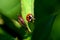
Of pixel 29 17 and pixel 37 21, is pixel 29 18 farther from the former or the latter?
pixel 37 21

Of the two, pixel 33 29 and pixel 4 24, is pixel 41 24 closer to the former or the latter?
pixel 33 29

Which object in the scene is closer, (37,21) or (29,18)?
(29,18)

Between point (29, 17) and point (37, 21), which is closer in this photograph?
point (29, 17)

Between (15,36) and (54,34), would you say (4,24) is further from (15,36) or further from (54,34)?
(54,34)

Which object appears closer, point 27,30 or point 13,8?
point 27,30

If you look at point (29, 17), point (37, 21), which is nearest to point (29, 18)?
point (29, 17)

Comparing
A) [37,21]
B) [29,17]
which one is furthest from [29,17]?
[37,21]

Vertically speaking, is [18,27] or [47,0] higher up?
[47,0]

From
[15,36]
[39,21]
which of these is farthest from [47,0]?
[15,36]

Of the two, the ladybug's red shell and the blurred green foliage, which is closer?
the ladybug's red shell

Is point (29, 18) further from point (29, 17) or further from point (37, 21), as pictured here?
point (37, 21)

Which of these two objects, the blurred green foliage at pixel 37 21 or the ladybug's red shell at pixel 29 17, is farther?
the blurred green foliage at pixel 37 21
